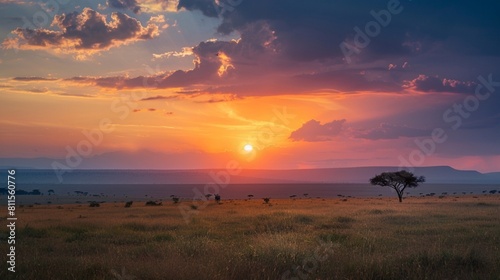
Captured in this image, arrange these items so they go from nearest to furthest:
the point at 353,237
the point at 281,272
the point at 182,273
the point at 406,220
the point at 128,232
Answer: the point at 182,273 < the point at 281,272 < the point at 353,237 < the point at 128,232 < the point at 406,220

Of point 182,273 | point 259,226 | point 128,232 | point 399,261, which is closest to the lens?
point 182,273

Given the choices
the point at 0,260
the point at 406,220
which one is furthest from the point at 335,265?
the point at 406,220

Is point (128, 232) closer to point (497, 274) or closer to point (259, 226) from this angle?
point (259, 226)

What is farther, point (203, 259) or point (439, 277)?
point (203, 259)

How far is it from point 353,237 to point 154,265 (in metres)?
9.79

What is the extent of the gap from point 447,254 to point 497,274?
1919 mm

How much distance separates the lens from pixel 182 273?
10094 mm

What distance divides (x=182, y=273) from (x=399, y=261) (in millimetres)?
5727

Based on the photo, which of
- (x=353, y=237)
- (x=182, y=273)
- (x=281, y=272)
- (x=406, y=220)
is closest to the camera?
(x=182, y=273)

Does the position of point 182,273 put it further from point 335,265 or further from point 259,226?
point 259,226

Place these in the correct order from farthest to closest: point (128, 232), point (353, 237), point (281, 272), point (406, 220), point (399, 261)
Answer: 1. point (406, 220)
2. point (128, 232)
3. point (353, 237)
4. point (399, 261)
5. point (281, 272)

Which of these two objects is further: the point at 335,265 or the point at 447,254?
the point at 447,254

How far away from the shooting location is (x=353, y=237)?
1842 centimetres

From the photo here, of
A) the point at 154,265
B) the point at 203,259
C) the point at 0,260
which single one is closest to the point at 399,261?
the point at 203,259
